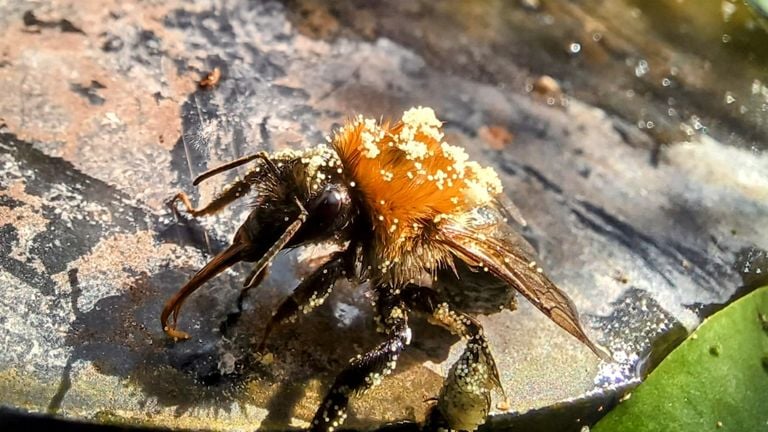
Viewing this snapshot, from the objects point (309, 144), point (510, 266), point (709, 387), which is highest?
point (510, 266)

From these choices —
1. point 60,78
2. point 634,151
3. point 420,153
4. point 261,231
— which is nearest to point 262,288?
point 261,231

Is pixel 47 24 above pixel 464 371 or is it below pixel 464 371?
above

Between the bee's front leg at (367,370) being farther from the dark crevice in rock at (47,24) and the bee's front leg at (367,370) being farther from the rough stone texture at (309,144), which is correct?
the dark crevice in rock at (47,24)

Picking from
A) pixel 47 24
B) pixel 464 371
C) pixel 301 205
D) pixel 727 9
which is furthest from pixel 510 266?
pixel 727 9

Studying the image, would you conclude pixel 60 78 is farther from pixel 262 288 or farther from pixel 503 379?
pixel 503 379

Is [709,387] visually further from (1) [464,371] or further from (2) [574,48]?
(2) [574,48]

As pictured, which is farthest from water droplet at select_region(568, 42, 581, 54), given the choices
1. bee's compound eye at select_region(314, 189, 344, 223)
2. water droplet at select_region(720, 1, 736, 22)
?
bee's compound eye at select_region(314, 189, 344, 223)

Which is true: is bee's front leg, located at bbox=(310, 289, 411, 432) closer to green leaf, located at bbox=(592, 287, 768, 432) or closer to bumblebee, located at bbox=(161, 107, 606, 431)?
bumblebee, located at bbox=(161, 107, 606, 431)

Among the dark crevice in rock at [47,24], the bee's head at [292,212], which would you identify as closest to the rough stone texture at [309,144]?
the dark crevice in rock at [47,24]
